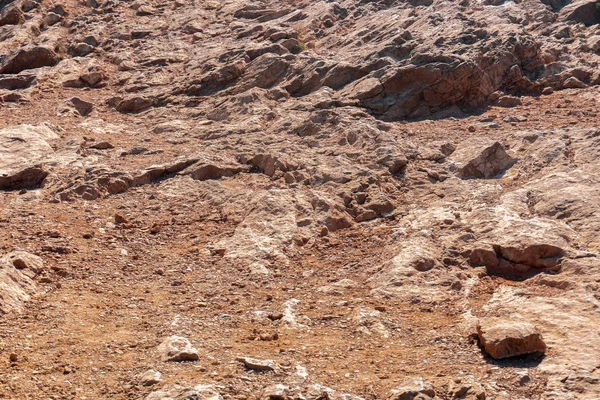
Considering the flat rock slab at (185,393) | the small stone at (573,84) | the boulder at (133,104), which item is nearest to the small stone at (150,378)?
the flat rock slab at (185,393)

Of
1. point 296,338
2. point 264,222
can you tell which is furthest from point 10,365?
point 264,222

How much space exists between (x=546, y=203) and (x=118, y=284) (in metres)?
6.14

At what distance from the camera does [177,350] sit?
725 cm

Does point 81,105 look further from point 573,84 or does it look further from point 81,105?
point 573,84

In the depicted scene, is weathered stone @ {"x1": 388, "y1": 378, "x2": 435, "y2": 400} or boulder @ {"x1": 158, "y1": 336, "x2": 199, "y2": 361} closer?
weathered stone @ {"x1": 388, "y1": 378, "x2": 435, "y2": 400}

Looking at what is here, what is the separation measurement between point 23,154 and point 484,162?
27.2ft

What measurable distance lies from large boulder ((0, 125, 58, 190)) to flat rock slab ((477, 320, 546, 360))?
835 centimetres

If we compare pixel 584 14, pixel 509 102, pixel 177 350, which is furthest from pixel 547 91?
pixel 177 350

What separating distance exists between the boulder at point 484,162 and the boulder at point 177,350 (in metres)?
6.01

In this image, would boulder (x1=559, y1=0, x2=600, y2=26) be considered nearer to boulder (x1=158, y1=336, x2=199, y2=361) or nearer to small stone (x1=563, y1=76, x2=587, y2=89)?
small stone (x1=563, y1=76, x2=587, y2=89)

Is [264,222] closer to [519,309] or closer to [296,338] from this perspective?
[296,338]

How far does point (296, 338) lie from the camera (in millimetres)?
7840

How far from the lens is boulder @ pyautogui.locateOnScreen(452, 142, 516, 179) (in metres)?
11.6

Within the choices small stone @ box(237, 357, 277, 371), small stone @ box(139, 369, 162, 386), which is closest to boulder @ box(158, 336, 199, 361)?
small stone @ box(139, 369, 162, 386)
